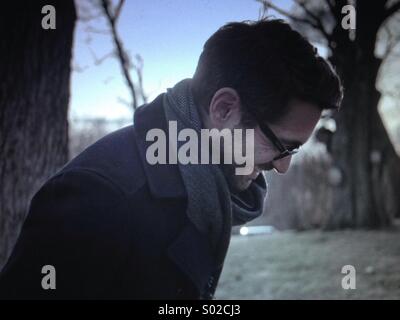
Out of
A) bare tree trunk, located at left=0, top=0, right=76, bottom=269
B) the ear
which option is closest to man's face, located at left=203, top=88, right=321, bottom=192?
the ear

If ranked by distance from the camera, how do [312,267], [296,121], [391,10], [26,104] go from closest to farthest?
[296,121]
[26,104]
[312,267]
[391,10]

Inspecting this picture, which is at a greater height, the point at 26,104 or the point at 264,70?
the point at 26,104

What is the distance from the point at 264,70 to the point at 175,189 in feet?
1.69

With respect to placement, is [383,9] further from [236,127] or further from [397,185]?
[236,127]

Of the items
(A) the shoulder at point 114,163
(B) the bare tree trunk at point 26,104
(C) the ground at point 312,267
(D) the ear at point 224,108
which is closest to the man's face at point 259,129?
(D) the ear at point 224,108

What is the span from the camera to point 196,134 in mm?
1312

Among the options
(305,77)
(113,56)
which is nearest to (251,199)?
(305,77)

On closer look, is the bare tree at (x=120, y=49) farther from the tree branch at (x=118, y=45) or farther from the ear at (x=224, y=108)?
the ear at (x=224, y=108)

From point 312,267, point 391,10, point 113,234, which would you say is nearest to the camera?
point 113,234

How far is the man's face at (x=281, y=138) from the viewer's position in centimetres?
143

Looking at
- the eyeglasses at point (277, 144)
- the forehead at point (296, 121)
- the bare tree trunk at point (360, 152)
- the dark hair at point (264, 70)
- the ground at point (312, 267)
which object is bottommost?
the ground at point (312, 267)

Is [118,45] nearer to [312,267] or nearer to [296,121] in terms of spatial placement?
[312,267]

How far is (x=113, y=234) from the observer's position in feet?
3.47

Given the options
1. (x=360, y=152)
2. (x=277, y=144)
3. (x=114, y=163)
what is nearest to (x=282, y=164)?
(x=277, y=144)
